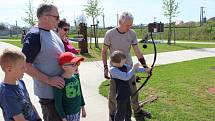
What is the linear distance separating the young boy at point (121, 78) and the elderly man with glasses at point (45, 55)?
5.40 feet

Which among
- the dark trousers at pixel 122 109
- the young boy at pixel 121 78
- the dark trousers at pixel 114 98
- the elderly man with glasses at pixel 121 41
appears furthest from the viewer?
the dark trousers at pixel 114 98

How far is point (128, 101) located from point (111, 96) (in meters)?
0.47

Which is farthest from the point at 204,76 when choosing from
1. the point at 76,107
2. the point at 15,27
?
the point at 15,27

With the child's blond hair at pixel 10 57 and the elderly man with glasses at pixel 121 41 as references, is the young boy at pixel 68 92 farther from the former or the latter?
the elderly man with glasses at pixel 121 41

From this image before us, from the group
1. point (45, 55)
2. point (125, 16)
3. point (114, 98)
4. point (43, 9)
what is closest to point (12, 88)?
point (45, 55)

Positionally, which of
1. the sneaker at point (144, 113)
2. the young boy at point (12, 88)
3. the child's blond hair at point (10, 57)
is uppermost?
the child's blond hair at point (10, 57)

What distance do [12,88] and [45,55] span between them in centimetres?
59

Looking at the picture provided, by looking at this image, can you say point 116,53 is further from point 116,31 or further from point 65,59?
point 65,59

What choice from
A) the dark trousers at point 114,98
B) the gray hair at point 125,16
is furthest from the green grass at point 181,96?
the gray hair at point 125,16

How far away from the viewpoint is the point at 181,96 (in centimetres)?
794

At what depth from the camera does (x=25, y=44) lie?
140 inches

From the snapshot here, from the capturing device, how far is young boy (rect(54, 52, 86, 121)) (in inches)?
140

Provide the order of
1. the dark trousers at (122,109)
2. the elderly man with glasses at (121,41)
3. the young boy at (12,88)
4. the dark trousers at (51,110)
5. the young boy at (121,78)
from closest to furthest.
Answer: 1. the young boy at (12,88)
2. the dark trousers at (51,110)
3. the young boy at (121,78)
4. the dark trousers at (122,109)
5. the elderly man with glasses at (121,41)

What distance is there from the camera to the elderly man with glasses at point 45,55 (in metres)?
3.54
